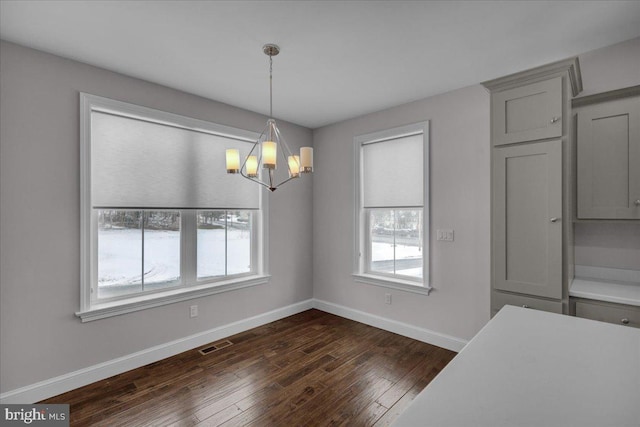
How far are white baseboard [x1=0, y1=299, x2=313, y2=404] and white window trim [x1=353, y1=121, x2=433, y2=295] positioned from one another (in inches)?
52.5

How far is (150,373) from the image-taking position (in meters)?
2.76

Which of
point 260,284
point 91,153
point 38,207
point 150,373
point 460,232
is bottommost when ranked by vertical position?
point 150,373

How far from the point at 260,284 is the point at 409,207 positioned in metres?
2.03

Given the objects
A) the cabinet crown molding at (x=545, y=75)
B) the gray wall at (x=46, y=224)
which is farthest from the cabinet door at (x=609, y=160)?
the gray wall at (x=46, y=224)

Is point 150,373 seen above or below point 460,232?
below

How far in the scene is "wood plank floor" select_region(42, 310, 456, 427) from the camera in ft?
7.18

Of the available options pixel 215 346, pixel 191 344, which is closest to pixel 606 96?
pixel 215 346

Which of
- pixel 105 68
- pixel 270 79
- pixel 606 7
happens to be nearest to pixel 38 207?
pixel 105 68

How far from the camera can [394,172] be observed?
12.3ft

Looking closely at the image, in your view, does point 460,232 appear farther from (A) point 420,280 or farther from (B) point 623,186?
(B) point 623,186

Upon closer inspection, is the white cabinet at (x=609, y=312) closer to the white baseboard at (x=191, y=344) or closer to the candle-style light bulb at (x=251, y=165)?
the white baseboard at (x=191, y=344)

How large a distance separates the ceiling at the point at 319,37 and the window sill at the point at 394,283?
6.95ft
